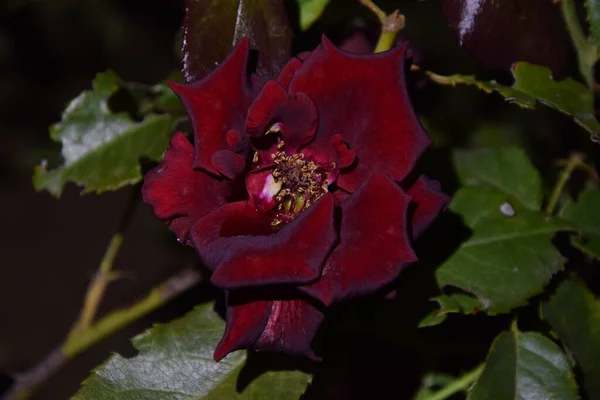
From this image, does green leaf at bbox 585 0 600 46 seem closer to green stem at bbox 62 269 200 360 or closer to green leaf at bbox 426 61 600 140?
green leaf at bbox 426 61 600 140

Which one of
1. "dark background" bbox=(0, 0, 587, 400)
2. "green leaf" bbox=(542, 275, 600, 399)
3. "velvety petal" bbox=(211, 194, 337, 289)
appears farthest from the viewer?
"dark background" bbox=(0, 0, 587, 400)

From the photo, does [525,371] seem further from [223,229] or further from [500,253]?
[223,229]

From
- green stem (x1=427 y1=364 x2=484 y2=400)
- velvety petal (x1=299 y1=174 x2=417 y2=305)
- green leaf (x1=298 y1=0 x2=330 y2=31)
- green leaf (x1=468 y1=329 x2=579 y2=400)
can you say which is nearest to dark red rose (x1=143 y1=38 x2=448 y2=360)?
velvety petal (x1=299 y1=174 x2=417 y2=305)

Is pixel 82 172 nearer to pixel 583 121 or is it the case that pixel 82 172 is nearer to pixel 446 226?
pixel 446 226

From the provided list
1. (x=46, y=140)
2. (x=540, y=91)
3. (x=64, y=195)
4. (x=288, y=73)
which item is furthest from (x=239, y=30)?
→ (x=64, y=195)

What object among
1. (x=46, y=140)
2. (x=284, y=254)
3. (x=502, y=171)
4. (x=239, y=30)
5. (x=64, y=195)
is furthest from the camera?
(x=64, y=195)

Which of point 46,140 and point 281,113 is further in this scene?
point 46,140
